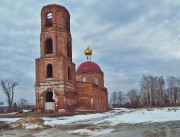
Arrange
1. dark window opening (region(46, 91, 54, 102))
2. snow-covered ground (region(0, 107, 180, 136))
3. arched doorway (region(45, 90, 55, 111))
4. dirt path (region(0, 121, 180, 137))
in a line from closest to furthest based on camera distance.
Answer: dirt path (region(0, 121, 180, 137)), snow-covered ground (region(0, 107, 180, 136)), arched doorway (region(45, 90, 55, 111)), dark window opening (region(46, 91, 54, 102))

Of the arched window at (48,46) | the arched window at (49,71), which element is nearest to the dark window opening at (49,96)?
the arched window at (49,71)

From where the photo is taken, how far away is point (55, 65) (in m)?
35.6

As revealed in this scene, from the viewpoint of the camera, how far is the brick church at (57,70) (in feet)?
115

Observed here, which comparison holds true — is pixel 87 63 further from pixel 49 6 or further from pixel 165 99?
pixel 165 99

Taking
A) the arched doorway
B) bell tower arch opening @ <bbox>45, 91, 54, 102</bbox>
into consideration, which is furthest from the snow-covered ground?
bell tower arch opening @ <bbox>45, 91, 54, 102</bbox>

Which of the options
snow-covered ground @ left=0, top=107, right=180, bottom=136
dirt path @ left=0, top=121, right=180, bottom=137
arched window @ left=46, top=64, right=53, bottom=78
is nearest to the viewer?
dirt path @ left=0, top=121, right=180, bottom=137

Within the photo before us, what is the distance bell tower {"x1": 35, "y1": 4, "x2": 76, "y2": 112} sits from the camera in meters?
34.9

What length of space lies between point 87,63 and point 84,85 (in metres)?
16.6

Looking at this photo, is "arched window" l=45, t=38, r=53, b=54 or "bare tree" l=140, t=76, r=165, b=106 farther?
"bare tree" l=140, t=76, r=165, b=106

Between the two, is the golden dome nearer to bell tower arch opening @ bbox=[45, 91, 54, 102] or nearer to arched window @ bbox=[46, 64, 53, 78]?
arched window @ bbox=[46, 64, 53, 78]

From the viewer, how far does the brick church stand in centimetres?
3497

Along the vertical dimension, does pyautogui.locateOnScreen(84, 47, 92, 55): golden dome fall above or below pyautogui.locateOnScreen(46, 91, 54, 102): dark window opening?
above

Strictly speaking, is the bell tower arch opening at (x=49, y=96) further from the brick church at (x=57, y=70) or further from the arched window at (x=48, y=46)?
the arched window at (x=48, y=46)

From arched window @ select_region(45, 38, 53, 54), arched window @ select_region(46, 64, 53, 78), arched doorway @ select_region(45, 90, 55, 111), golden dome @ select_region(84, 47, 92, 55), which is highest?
golden dome @ select_region(84, 47, 92, 55)
